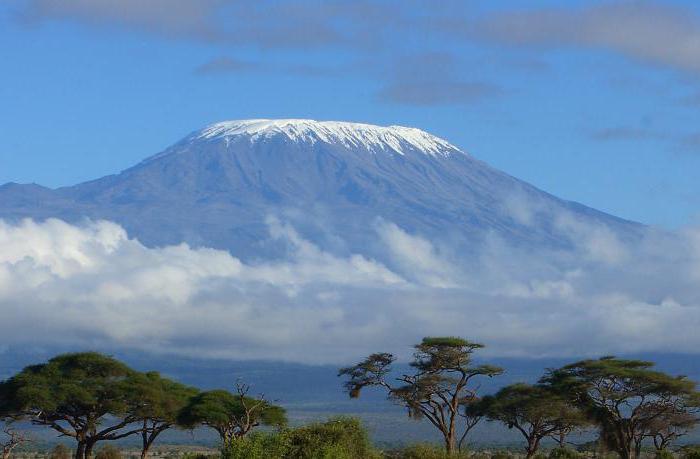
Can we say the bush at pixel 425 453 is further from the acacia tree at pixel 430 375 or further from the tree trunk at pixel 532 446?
the acacia tree at pixel 430 375

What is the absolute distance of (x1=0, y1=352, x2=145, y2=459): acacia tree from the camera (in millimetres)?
81812

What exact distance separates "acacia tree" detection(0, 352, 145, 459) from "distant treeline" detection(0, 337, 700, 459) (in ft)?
0.19

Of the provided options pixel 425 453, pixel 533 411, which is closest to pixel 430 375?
pixel 533 411

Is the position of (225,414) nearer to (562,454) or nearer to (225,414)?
(225,414)

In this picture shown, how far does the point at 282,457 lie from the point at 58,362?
3508cm

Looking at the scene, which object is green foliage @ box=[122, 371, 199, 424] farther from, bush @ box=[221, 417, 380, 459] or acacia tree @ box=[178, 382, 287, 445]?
bush @ box=[221, 417, 380, 459]

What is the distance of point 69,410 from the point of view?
84250mm

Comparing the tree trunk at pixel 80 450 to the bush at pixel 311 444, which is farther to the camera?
the tree trunk at pixel 80 450

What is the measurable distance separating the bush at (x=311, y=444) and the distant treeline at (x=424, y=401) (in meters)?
18.1

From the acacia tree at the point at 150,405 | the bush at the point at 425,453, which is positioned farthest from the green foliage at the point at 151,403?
the bush at the point at 425,453

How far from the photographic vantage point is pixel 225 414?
8438cm

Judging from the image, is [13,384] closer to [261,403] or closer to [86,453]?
[86,453]

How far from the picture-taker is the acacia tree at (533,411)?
83812 millimetres

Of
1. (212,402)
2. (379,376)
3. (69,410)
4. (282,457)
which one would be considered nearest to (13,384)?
(69,410)
